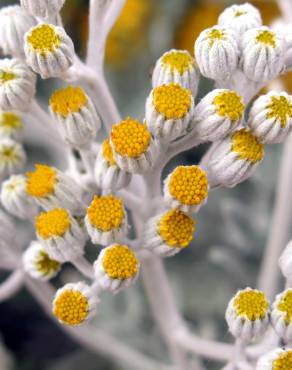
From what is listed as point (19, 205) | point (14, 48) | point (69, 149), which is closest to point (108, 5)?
point (14, 48)

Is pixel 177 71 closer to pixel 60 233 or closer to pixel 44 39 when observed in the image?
pixel 44 39

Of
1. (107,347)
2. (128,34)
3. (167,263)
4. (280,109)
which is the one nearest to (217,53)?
(280,109)

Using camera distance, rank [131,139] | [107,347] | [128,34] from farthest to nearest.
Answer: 1. [128,34]
2. [107,347]
3. [131,139]

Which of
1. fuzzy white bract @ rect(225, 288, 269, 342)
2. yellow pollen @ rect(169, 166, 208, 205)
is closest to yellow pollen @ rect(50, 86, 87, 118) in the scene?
yellow pollen @ rect(169, 166, 208, 205)

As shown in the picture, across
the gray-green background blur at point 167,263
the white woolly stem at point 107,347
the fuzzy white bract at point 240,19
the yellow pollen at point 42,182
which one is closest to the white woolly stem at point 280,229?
the gray-green background blur at point 167,263

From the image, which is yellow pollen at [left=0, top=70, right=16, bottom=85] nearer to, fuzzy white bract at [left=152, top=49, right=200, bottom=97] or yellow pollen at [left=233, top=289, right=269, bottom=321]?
fuzzy white bract at [left=152, top=49, right=200, bottom=97]

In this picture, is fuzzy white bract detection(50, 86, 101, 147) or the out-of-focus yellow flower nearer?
fuzzy white bract detection(50, 86, 101, 147)
